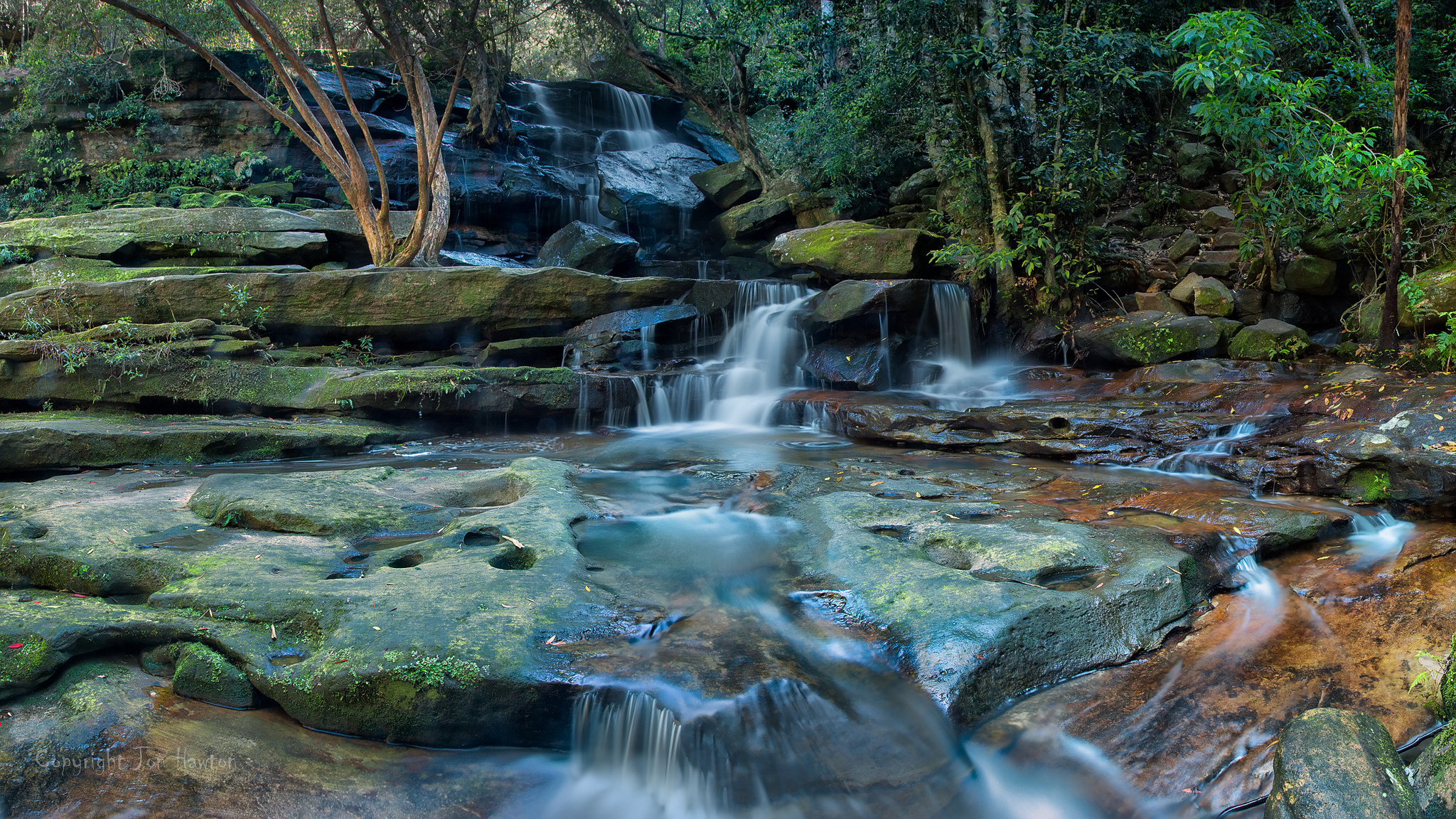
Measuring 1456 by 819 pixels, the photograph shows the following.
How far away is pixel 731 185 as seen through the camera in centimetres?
1697

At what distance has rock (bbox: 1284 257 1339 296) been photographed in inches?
371

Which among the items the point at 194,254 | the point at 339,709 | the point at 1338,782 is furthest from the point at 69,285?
the point at 1338,782

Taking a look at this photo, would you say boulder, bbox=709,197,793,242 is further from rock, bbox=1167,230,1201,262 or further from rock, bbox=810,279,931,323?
rock, bbox=1167,230,1201,262

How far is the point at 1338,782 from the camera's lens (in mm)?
2510

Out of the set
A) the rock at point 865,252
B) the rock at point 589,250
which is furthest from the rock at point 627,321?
the rock at point 589,250

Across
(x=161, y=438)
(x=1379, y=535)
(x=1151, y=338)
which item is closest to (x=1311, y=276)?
(x=1151, y=338)

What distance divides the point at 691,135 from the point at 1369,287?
15.4m

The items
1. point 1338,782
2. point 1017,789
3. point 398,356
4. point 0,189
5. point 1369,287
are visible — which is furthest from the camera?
point 0,189

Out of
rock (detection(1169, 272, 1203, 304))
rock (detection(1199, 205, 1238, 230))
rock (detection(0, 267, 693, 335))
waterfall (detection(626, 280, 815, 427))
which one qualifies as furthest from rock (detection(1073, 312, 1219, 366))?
rock (detection(0, 267, 693, 335))

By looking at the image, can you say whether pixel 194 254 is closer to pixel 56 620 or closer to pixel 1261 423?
pixel 56 620

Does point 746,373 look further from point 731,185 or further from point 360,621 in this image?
point 360,621

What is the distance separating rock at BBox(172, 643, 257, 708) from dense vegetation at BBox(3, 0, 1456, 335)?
27.1 feet

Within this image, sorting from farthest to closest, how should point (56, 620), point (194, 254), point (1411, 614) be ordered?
point (194, 254), point (1411, 614), point (56, 620)

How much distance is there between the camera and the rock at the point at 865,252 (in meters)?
11.6
